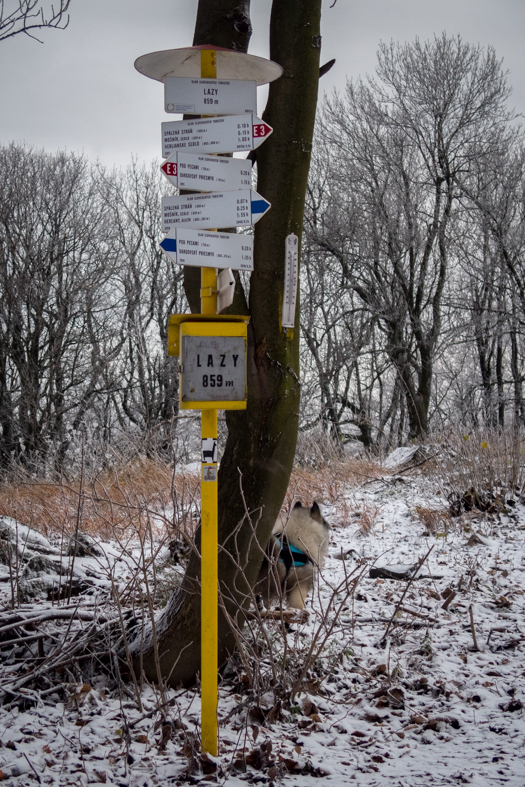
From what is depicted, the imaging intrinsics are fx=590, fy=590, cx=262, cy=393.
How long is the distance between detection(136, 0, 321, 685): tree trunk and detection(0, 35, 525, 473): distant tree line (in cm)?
1124

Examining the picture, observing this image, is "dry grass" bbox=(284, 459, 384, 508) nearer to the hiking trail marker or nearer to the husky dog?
the husky dog

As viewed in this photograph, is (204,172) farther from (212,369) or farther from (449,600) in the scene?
(449,600)

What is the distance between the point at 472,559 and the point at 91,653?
10.8 ft

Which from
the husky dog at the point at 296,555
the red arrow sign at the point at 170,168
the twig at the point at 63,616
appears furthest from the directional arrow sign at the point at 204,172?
the twig at the point at 63,616

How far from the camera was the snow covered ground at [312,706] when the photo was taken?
7.86 feet

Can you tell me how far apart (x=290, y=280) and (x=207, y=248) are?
74cm

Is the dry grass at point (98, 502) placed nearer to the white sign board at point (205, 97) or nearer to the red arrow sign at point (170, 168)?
the red arrow sign at point (170, 168)

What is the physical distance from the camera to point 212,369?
2.35 m

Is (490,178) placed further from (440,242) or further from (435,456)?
(435,456)

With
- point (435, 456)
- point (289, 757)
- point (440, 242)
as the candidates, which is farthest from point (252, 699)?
point (440, 242)

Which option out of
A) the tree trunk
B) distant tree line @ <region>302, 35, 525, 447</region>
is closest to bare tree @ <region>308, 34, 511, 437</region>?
distant tree line @ <region>302, 35, 525, 447</region>

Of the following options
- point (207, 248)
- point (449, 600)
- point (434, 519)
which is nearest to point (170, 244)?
point (207, 248)

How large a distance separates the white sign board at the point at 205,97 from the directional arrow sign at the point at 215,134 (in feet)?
0.14

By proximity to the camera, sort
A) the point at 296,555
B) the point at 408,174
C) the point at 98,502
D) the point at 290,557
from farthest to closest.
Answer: the point at 408,174 → the point at 98,502 → the point at 296,555 → the point at 290,557
